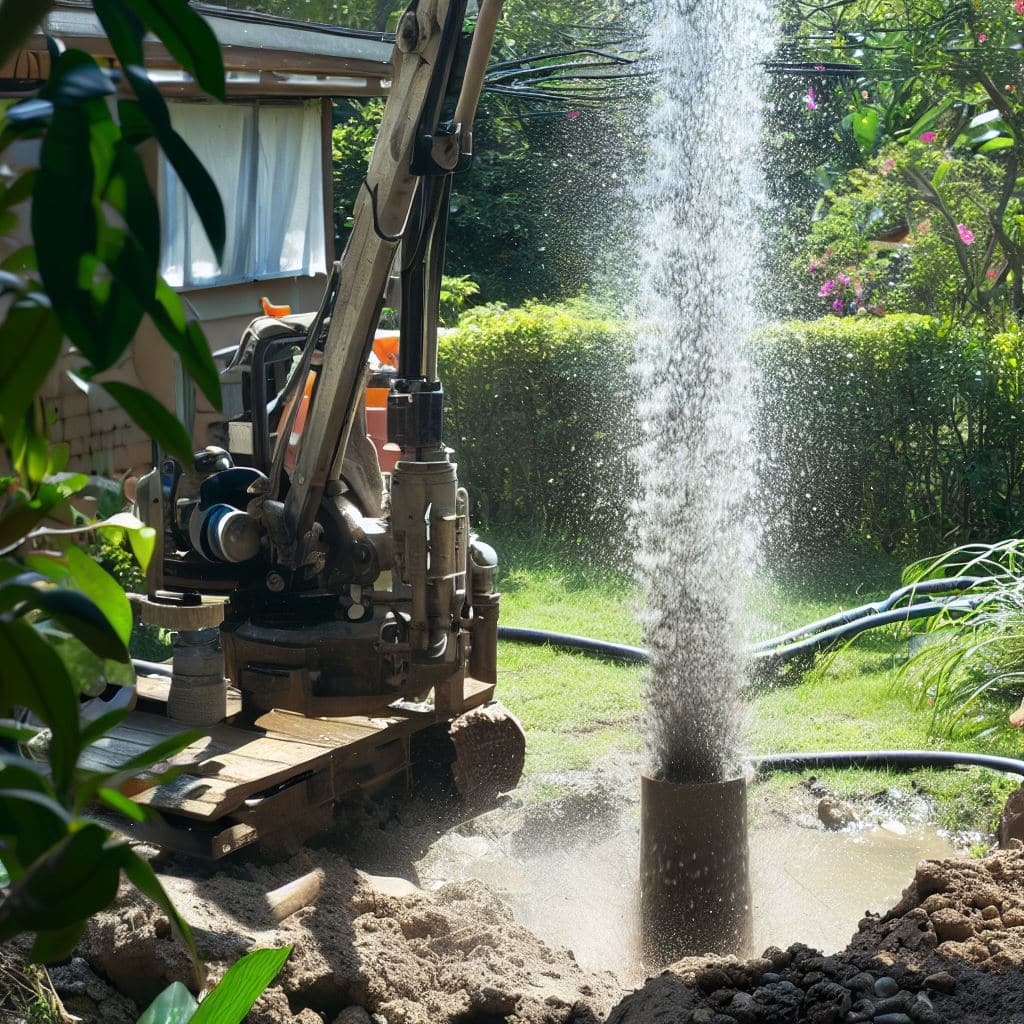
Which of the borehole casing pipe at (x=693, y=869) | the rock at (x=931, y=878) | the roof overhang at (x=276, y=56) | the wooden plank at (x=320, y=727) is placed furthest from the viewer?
the roof overhang at (x=276, y=56)

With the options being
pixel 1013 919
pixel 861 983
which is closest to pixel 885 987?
pixel 861 983

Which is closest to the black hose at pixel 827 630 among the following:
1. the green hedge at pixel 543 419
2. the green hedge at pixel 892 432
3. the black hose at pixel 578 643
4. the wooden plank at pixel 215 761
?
the black hose at pixel 578 643

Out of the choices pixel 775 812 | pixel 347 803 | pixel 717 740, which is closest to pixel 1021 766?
pixel 775 812

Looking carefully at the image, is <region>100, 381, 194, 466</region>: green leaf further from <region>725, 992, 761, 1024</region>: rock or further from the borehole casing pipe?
the borehole casing pipe

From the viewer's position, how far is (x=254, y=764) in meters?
4.11

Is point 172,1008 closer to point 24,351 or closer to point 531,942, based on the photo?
point 24,351

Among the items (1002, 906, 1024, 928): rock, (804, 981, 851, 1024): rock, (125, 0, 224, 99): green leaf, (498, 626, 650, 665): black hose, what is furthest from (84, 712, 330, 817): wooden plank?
(125, 0, 224, 99): green leaf

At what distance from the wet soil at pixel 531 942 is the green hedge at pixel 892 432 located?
4.00 m

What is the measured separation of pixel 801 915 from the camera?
4383 mm

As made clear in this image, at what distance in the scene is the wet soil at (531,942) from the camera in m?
2.85

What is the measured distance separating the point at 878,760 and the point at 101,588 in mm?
4943

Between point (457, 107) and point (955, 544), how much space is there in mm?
5422

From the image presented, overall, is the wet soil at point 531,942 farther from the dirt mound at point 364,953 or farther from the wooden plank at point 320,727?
the wooden plank at point 320,727

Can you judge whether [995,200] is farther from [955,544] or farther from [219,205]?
[219,205]
